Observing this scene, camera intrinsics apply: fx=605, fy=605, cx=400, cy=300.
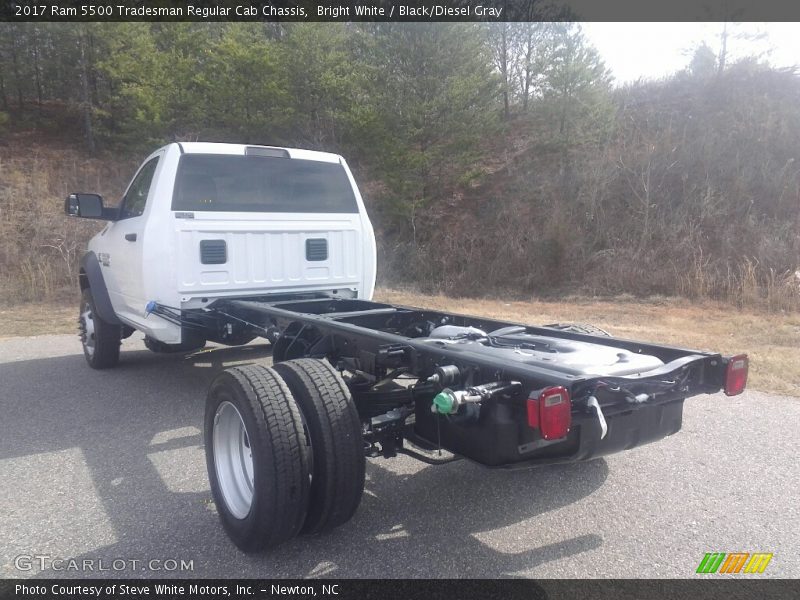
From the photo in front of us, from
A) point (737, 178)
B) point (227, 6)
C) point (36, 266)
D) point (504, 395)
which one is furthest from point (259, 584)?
point (227, 6)

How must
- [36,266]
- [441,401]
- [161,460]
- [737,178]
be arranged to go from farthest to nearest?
1. [737,178]
2. [36,266]
3. [161,460]
4. [441,401]

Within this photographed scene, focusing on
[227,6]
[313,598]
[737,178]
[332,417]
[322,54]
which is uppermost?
[227,6]

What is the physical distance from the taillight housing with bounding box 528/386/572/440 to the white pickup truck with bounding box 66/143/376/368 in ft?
11.4

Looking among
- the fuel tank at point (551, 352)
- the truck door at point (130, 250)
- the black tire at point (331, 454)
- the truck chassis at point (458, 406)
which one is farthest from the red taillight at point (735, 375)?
the truck door at point (130, 250)

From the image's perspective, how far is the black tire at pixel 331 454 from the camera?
113 inches

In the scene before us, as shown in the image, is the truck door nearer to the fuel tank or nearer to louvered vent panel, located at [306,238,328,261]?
louvered vent panel, located at [306,238,328,261]

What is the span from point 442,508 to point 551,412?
4.59 feet

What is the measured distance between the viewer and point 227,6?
22.8 m

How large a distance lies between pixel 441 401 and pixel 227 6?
954 inches

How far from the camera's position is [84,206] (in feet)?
19.2

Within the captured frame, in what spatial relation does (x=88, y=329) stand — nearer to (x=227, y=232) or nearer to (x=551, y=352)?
(x=227, y=232)

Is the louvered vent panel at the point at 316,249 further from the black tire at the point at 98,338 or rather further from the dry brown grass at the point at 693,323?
the dry brown grass at the point at 693,323

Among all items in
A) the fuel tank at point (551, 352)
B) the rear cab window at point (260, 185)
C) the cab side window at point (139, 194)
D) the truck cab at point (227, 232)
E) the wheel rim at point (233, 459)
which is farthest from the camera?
the cab side window at point (139, 194)

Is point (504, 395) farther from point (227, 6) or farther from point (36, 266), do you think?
point (227, 6)
